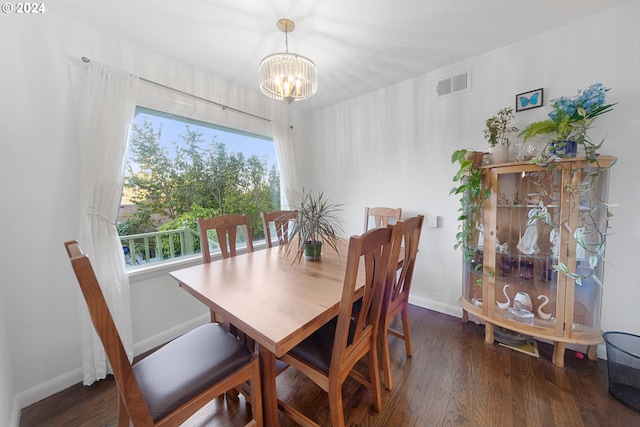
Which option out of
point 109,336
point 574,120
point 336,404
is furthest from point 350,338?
point 574,120

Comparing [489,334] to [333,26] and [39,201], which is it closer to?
[333,26]

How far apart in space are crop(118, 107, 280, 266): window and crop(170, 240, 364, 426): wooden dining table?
2.92 feet

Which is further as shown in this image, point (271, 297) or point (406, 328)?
point (406, 328)

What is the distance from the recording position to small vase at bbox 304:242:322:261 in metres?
1.70

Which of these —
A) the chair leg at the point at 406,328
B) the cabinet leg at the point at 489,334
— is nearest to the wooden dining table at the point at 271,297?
the chair leg at the point at 406,328

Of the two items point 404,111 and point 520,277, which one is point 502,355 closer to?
point 520,277

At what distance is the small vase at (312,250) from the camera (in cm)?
170

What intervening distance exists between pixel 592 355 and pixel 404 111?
2.54 m

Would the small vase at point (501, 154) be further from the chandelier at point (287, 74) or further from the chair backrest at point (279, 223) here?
the chair backrest at point (279, 223)

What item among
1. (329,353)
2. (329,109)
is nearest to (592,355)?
(329,353)

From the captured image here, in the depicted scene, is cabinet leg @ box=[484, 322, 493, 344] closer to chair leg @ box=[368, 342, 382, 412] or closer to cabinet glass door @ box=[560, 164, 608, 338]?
cabinet glass door @ box=[560, 164, 608, 338]

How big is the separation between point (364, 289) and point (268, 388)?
68cm

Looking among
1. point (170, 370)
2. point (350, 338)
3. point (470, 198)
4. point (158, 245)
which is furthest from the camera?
point (158, 245)

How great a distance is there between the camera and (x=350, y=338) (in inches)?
49.8
